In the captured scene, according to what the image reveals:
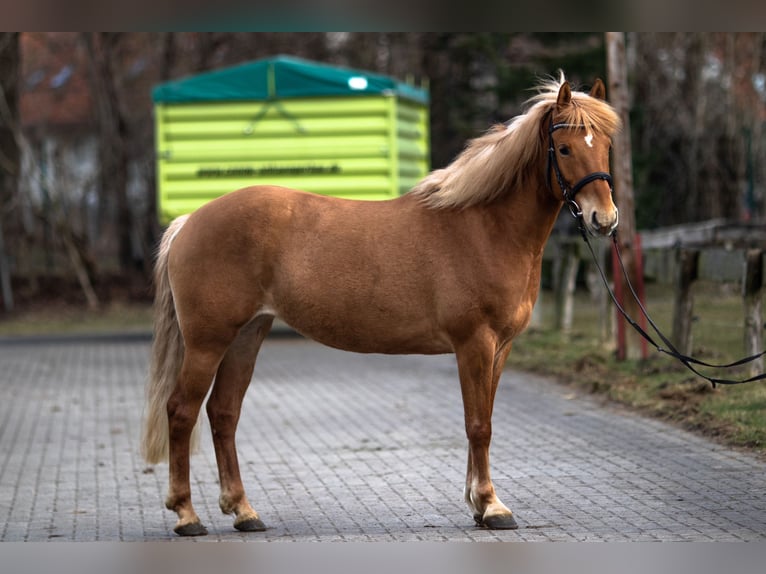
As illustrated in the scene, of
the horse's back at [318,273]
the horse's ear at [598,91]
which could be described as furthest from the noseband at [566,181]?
the horse's back at [318,273]

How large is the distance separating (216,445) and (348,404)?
16.7ft

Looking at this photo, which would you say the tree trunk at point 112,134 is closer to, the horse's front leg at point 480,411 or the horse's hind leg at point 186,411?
the horse's hind leg at point 186,411

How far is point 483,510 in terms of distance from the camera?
6520mm

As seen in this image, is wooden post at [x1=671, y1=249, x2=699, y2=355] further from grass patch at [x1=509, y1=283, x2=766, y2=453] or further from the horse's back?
the horse's back

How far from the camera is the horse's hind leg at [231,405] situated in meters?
6.72

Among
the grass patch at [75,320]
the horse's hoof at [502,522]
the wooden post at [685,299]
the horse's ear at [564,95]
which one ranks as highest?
the horse's ear at [564,95]

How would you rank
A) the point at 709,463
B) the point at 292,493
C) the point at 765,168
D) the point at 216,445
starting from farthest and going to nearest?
the point at 765,168, the point at 709,463, the point at 292,493, the point at 216,445

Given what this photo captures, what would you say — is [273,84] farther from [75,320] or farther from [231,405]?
[231,405]

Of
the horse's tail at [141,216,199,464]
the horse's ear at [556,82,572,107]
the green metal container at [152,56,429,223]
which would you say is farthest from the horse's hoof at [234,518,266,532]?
the green metal container at [152,56,429,223]

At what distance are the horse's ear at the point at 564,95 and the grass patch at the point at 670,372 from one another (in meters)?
3.40
